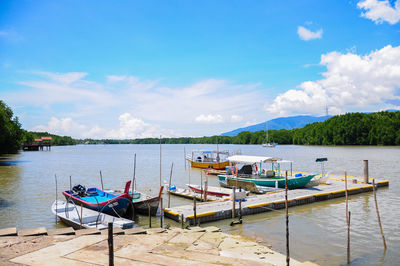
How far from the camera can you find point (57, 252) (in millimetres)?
6910

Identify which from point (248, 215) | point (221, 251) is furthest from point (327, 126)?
point (221, 251)

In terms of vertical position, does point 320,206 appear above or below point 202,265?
below

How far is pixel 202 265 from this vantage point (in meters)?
6.48

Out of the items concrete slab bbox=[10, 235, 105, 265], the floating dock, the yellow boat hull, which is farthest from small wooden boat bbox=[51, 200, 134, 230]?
the yellow boat hull

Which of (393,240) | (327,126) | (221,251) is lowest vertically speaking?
(393,240)

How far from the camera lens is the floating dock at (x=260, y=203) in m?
14.2

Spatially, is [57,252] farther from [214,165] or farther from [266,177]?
[214,165]

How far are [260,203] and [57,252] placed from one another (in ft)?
38.3

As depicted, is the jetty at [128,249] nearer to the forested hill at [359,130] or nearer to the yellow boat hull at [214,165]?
the yellow boat hull at [214,165]

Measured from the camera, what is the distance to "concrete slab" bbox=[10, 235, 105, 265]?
6.30m

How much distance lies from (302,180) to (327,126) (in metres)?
110

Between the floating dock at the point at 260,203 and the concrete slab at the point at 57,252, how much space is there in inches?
234

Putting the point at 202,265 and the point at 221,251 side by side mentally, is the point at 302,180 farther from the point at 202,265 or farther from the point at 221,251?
the point at 202,265

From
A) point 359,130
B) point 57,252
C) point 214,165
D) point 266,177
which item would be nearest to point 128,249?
point 57,252
